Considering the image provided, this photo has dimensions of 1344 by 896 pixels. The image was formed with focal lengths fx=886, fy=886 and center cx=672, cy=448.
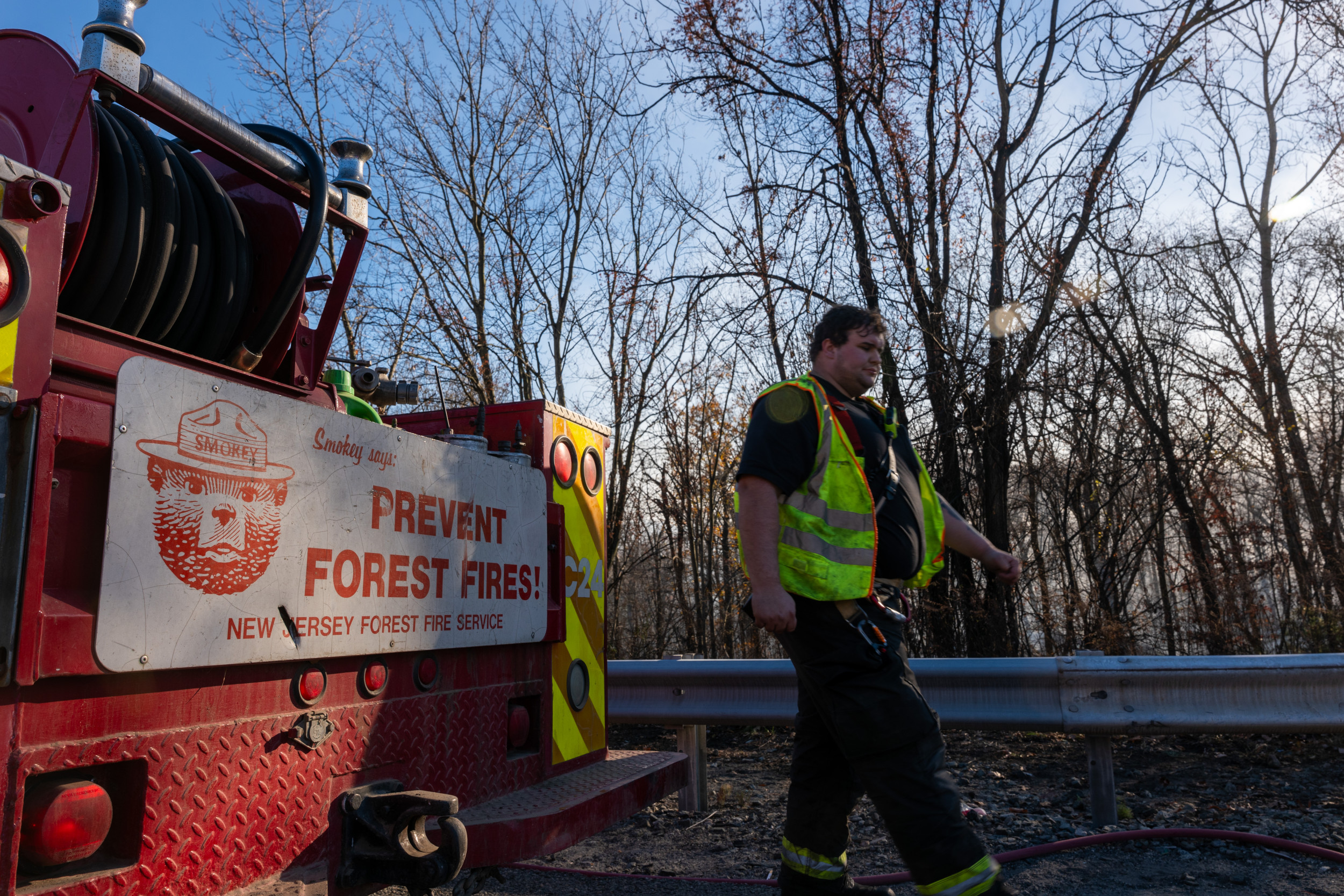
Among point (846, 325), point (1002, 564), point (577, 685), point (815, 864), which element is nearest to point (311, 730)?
point (577, 685)

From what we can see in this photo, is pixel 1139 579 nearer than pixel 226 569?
No

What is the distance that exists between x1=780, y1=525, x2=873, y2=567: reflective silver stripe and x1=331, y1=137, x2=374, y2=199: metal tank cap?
5.57 feet

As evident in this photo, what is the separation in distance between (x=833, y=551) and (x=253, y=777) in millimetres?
1536

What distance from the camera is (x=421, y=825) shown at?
82.5 inches

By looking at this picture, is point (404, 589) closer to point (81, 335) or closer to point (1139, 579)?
point (81, 335)

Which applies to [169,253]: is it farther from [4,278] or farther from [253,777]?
[253,777]

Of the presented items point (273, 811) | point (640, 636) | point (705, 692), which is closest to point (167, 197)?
point (273, 811)

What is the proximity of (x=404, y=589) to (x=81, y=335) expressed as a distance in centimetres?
95

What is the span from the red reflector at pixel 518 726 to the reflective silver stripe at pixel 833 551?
1.09m

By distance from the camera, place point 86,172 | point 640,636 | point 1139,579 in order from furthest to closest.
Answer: point 640,636, point 1139,579, point 86,172

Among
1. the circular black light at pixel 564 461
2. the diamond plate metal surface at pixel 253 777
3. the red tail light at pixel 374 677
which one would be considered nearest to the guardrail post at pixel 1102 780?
the circular black light at pixel 564 461

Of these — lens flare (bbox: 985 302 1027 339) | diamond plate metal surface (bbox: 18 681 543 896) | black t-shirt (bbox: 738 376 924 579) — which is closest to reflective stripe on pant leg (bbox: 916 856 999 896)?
black t-shirt (bbox: 738 376 924 579)

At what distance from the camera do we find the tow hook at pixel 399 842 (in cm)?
200

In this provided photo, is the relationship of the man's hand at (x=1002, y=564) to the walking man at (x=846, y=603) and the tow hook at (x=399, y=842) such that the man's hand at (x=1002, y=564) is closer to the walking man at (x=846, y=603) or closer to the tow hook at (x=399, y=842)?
the walking man at (x=846, y=603)
